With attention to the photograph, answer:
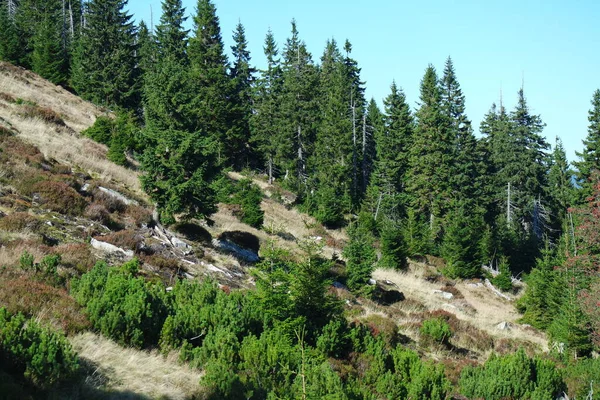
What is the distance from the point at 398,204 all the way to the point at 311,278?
125 feet

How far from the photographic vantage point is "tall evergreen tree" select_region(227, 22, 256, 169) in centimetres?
4444

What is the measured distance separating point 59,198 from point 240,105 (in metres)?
35.3

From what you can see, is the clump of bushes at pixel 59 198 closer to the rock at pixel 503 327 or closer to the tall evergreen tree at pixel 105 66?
the rock at pixel 503 327

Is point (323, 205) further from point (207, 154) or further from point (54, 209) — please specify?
point (54, 209)

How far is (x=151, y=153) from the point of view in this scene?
57.6 feet

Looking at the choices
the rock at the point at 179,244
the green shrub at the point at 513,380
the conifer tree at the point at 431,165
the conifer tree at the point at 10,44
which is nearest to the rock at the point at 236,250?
the rock at the point at 179,244

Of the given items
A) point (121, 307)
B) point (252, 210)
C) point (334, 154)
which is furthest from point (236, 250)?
point (334, 154)

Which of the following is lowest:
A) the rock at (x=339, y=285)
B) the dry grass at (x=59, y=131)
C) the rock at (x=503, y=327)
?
the rock at (x=503, y=327)

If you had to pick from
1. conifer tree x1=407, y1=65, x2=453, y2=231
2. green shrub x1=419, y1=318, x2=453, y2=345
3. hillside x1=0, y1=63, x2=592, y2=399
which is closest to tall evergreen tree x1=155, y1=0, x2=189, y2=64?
hillside x1=0, y1=63, x2=592, y2=399

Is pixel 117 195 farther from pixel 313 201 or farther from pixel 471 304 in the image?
pixel 313 201

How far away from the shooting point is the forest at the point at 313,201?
812 cm

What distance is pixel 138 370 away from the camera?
6711 millimetres

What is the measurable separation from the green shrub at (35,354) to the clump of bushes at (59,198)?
9535 millimetres

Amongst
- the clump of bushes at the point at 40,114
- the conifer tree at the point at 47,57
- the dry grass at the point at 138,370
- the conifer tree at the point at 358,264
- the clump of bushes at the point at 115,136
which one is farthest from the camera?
the conifer tree at the point at 47,57
